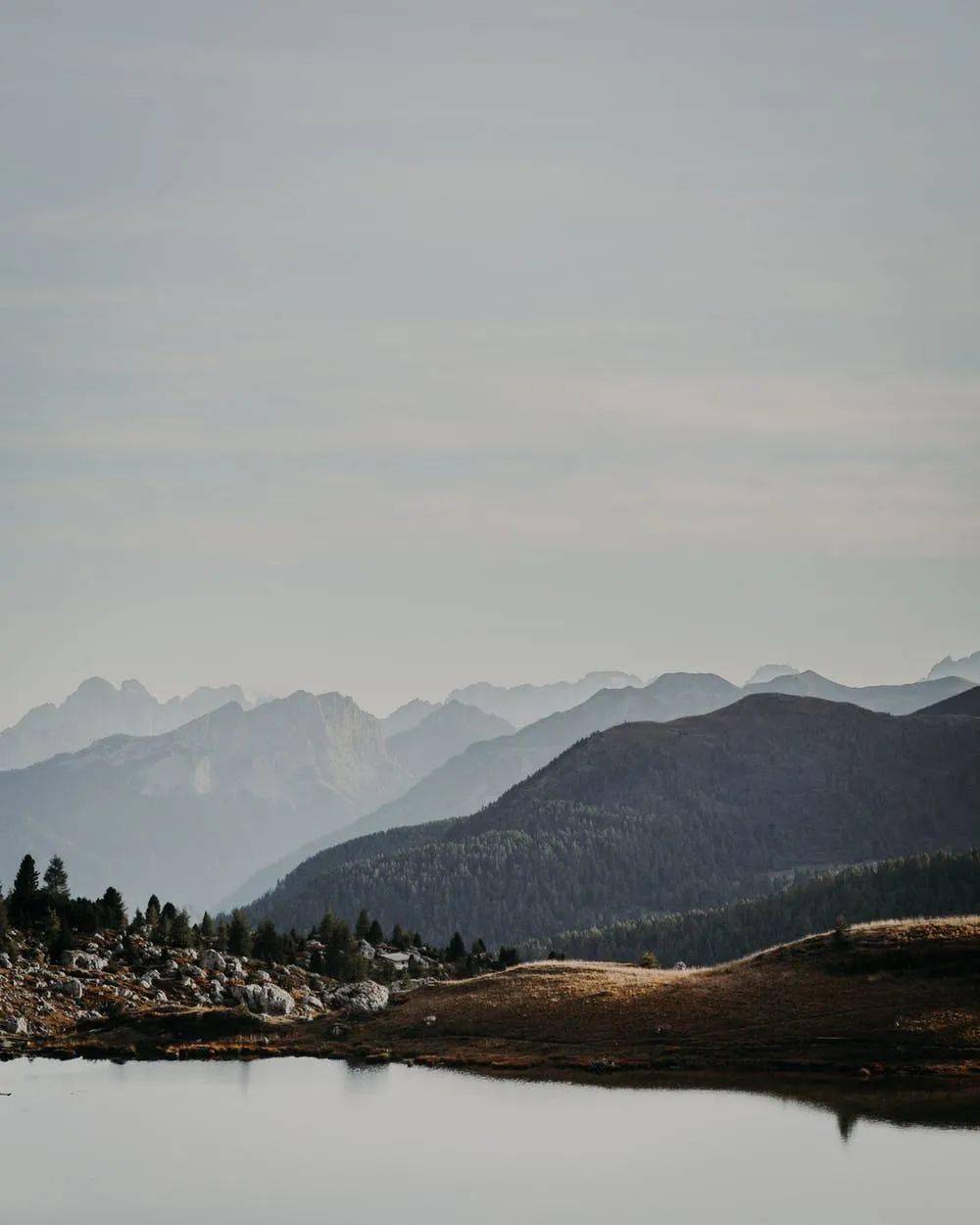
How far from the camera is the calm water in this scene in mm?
Answer: 75688

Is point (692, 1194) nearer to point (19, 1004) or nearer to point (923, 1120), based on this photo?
point (923, 1120)

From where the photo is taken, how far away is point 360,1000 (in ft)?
471

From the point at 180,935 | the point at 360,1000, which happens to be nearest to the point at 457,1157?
the point at 360,1000

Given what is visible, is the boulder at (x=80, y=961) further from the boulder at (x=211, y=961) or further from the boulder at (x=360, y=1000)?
the boulder at (x=360, y=1000)

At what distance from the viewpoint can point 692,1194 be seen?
7781 centimetres

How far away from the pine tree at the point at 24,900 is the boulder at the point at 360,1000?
42055 mm

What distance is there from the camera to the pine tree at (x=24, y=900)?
176625 millimetres

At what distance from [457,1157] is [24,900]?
110 metres

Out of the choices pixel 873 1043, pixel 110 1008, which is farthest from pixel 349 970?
pixel 873 1043

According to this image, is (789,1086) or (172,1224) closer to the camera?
(172,1224)

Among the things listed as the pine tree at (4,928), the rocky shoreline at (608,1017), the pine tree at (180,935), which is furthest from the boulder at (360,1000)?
the pine tree at (4,928)

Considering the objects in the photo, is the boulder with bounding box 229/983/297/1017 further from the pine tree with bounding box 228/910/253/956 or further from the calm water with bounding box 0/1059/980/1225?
the pine tree with bounding box 228/910/253/956

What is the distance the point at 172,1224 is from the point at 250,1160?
15074mm

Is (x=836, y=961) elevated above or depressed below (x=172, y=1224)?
above
